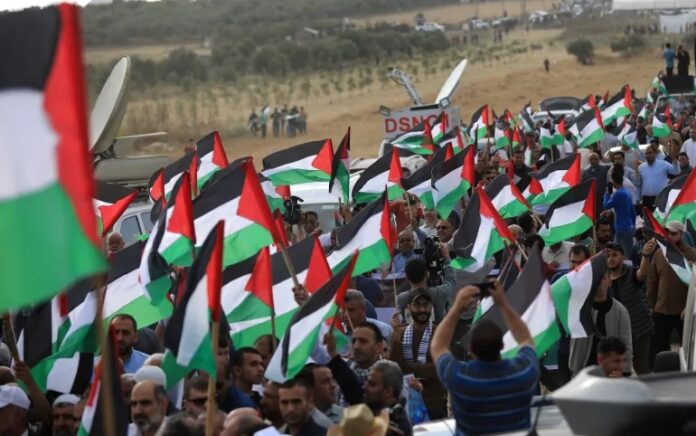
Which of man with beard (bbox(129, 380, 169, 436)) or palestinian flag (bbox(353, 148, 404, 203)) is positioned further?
palestinian flag (bbox(353, 148, 404, 203))

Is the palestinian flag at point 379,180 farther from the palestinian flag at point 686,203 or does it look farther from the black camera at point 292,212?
the palestinian flag at point 686,203

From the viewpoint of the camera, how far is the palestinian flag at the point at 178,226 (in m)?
10.3

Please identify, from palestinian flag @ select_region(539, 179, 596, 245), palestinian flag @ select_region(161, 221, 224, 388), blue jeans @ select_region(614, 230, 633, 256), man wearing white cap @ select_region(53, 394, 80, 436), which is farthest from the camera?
blue jeans @ select_region(614, 230, 633, 256)

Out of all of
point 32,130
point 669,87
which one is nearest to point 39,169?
point 32,130

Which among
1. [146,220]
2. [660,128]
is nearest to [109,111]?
[146,220]

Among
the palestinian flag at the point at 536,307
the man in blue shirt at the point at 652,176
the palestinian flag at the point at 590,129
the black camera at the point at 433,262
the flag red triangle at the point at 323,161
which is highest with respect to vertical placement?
the palestinian flag at the point at 536,307

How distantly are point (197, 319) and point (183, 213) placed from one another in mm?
2177

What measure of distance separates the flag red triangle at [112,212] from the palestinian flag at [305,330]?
3.55 meters

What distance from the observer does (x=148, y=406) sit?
8.39 m

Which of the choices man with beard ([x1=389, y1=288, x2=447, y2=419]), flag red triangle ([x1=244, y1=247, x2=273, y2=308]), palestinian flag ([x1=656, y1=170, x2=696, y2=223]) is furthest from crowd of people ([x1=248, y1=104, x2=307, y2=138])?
flag red triangle ([x1=244, y1=247, x2=273, y2=308])

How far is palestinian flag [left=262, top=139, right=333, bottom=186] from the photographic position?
16297 mm

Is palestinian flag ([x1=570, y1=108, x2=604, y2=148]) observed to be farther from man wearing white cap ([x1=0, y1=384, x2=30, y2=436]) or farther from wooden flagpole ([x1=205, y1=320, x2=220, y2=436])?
wooden flagpole ([x1=205, y1=320, x2=220, y2=436])

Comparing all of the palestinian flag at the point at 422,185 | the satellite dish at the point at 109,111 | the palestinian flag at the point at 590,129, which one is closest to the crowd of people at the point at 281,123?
the palestinian flag at the point at 590,129

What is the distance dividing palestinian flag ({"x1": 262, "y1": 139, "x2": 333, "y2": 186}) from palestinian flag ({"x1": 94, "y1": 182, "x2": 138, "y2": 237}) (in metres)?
1.61
